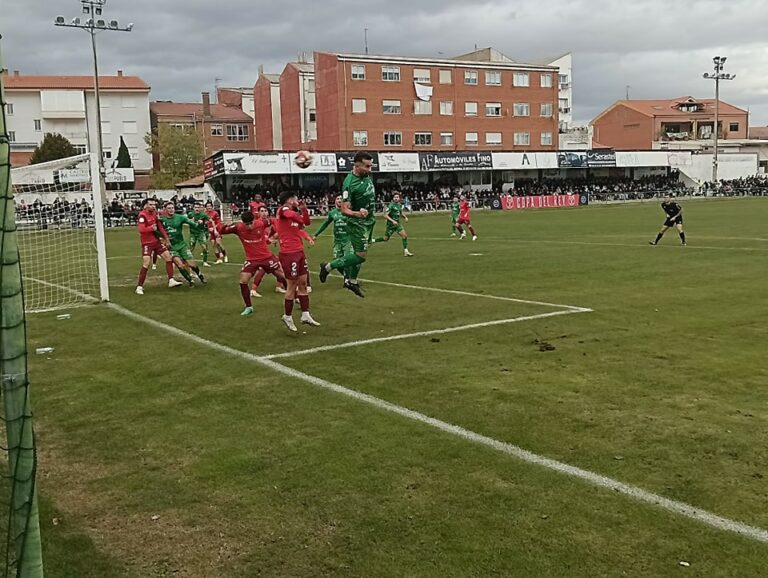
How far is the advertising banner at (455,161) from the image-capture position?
64.1 metres

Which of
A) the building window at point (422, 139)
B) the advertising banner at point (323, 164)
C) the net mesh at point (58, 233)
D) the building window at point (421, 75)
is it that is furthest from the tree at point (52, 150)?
the net mesh at point (58, 233)

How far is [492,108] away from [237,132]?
118 feet

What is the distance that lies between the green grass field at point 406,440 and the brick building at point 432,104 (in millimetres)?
63875

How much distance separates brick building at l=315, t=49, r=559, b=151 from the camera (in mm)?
73938

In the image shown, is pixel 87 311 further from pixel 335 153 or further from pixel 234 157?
pixel 335 153

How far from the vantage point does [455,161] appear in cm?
6488

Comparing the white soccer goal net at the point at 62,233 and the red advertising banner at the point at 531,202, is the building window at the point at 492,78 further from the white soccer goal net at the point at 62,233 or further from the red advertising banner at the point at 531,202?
the white soccer goal net at the point at 62,233

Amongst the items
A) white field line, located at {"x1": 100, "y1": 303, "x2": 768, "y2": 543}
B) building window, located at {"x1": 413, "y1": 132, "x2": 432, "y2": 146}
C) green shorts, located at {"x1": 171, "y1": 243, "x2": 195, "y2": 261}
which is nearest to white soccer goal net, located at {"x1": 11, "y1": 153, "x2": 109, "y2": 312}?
green shorts, located at {"x1": 171, "y1": 243, "x2": 195, "y2": 261}

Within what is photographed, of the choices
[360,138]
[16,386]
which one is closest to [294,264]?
[16,386]

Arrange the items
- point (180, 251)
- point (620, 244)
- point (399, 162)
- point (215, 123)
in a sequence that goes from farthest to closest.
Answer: point (215, 123) < point (399, 162) < point (620, 244) < point (180, 251)

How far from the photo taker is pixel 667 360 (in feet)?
28.4

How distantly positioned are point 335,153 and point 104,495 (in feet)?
182

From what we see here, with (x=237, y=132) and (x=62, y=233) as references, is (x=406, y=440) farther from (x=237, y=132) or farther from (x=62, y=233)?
(x=237, y=132)

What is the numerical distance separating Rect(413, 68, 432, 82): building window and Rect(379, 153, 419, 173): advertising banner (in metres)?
16.8
